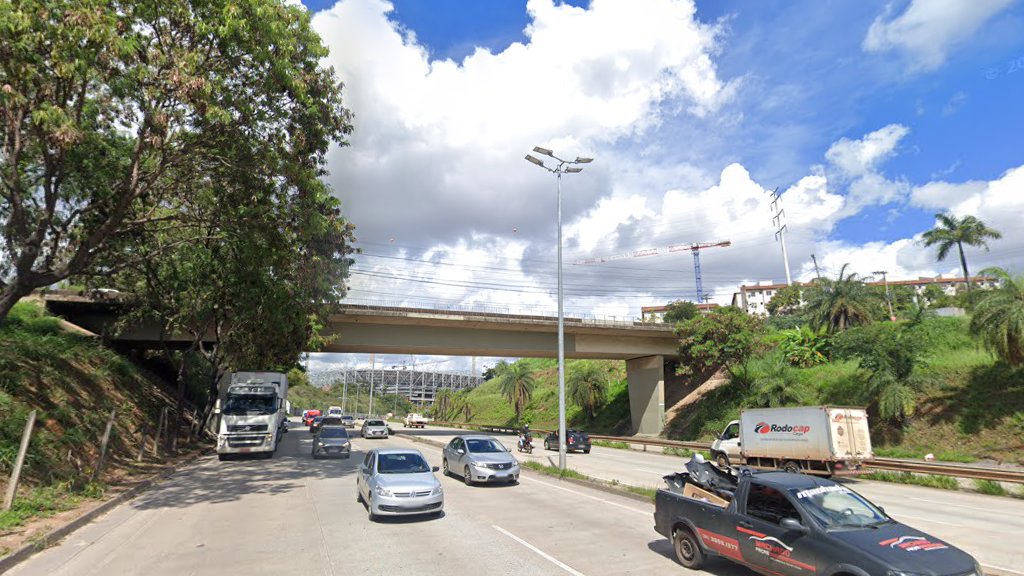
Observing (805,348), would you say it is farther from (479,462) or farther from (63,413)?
(63,413)

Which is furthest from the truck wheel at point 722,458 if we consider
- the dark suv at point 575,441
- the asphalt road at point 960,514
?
Result: the dark suv at point 575,441

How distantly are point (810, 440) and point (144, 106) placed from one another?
77.3ft

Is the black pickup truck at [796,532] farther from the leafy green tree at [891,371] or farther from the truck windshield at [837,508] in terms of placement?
the leafy green tree at [891,371]

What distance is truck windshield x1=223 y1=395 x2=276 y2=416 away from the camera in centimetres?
2312

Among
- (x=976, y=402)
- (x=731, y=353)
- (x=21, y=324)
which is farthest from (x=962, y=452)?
(x=21, y=324)

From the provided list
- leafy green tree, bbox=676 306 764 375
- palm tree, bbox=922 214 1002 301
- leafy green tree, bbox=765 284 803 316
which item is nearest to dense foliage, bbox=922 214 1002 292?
palm tree, bbox=922 214 1002 301

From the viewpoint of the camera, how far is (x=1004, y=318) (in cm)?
2334

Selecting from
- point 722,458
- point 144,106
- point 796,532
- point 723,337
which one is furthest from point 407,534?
point 723,337

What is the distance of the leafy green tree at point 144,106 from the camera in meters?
10.5

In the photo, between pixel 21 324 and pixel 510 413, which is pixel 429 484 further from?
pixel 510 413

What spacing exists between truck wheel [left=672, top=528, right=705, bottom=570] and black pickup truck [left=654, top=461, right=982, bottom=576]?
0.01m

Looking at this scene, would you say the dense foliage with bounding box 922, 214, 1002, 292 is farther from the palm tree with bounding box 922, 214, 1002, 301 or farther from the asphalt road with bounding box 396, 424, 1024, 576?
the asphalt road with bounding box 396, 424, 1024, 576

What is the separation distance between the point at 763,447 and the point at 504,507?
548 inches

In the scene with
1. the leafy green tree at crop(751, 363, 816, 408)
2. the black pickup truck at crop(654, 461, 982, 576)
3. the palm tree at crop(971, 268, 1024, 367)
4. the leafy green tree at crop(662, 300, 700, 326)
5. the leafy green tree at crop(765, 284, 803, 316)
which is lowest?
the black pickup truck at crop(654, 461, 982, 576)
